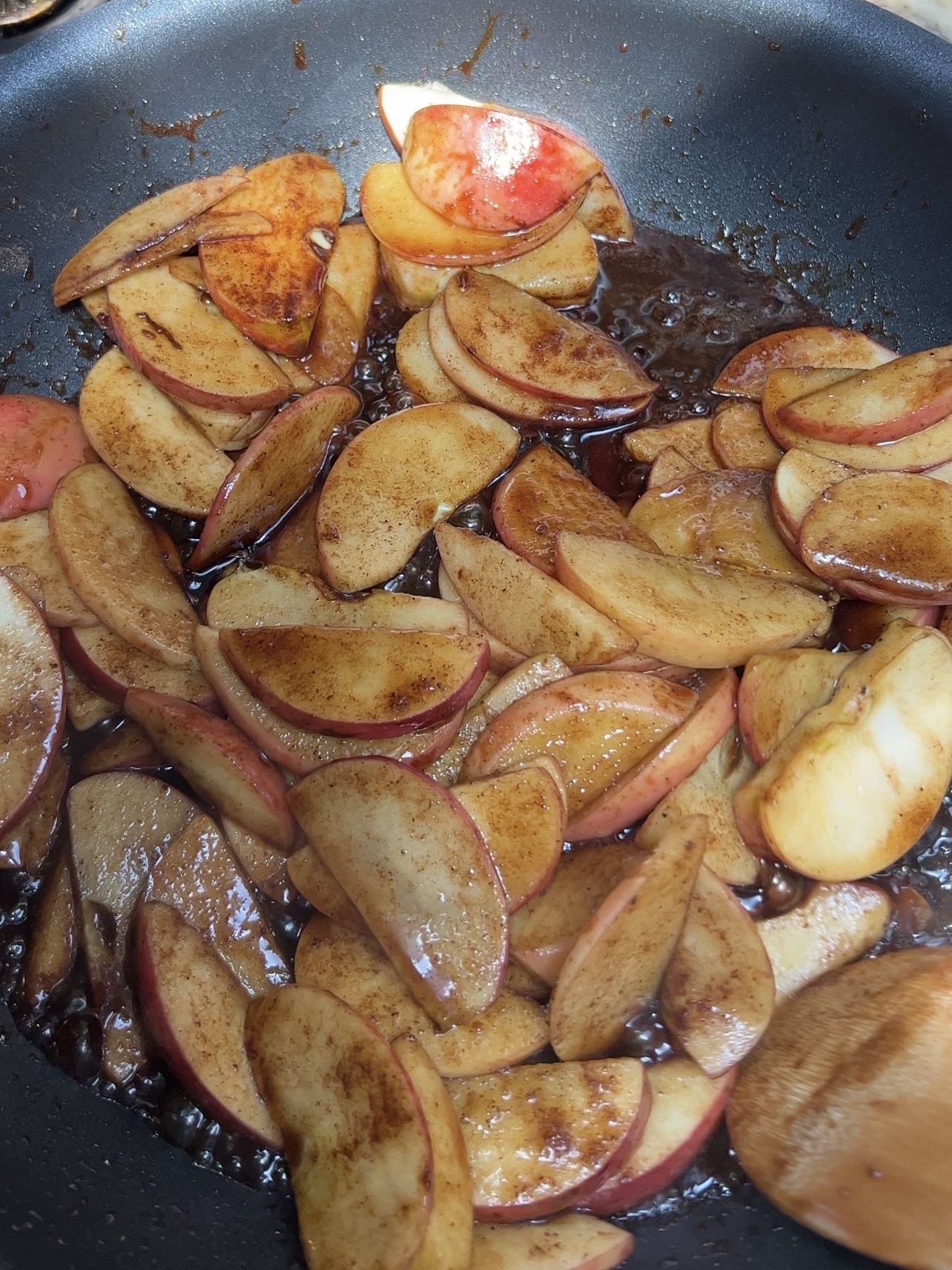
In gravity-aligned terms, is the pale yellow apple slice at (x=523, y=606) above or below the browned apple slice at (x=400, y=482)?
below

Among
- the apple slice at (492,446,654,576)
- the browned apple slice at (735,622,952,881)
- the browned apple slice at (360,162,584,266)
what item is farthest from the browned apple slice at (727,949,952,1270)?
the browned apple slice at (360,162,584,266)

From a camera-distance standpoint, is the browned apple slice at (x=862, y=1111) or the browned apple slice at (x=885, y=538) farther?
the browned apple slice at (x=885, y=538)

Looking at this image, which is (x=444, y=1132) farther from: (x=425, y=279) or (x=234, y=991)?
(x=425, y=279)

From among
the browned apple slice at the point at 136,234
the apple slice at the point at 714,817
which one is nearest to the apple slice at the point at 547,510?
the apple slice at the point at 714,817

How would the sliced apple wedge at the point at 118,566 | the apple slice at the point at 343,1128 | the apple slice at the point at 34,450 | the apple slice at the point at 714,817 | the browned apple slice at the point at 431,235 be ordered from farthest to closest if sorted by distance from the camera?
the browned apple slice at the point at 431,235, the apple slice at the point at 34,450, the sliced apple wedge at the point at 118,566, the apple slice at the point at 714,817, the apple slice at the point at 343,1128

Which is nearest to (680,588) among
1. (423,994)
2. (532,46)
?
(423,994)

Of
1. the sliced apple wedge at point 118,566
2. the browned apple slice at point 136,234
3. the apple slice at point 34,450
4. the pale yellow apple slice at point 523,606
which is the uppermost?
the browned apple slice at point 136,234

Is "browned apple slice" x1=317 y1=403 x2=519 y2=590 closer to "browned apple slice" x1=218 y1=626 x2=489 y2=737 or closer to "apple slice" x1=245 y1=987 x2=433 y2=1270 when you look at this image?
"browned apple slice" x1=218 y1=626 x2=489 y2=737

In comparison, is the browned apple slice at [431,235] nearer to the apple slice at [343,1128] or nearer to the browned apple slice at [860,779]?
the browned apple slice at [860,779]
